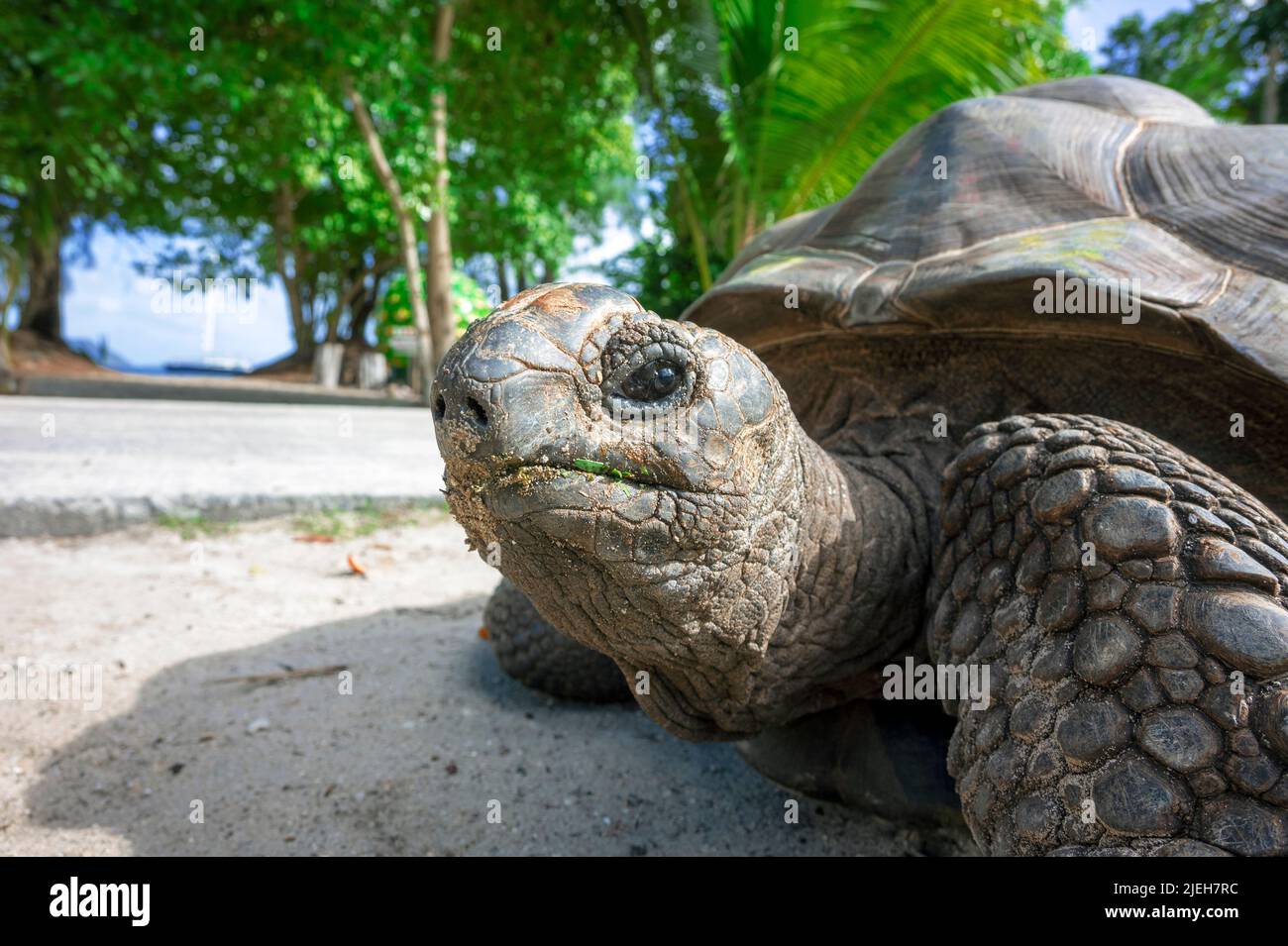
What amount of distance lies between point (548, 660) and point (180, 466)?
3350 millimetres

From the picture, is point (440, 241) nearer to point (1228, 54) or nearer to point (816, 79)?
point (816, 79)

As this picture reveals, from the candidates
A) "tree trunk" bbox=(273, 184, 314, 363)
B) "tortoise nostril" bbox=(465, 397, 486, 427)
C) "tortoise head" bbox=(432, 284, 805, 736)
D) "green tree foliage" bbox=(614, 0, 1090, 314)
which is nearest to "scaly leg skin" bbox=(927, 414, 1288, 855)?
"tortoise head" bbox=(432, 284, 805, 736)

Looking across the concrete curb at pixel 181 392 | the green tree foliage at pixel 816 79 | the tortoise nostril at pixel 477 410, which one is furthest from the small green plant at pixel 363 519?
the concrete curb at pixel 181 392

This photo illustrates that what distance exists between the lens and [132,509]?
361 centimetres

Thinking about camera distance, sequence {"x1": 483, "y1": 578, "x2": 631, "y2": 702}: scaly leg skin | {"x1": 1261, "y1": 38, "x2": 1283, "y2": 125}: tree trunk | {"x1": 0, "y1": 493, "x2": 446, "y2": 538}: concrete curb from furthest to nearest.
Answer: {"x1": 1261, "y1": 38, "x2": 1283, "y2": 125}: tree trunk
{"x1": 0, "y1": 493, "x2": 446, "y2": 538}: concrete curb
{"x1": 483, "y1": 578, "x2": 631, "y2": 702}: scaly leg skin

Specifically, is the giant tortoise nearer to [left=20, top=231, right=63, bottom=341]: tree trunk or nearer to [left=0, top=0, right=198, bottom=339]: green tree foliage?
[left=0, top=0, right=198, bottom=339]: green tree foliage

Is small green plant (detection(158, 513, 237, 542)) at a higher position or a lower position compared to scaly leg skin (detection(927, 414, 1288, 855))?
lower

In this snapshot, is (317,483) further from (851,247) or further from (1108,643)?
(1108,643)

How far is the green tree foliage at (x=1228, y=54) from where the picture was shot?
59.3 feet

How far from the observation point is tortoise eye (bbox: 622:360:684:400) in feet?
3.52

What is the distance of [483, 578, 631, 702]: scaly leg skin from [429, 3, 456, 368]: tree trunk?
26.0ft

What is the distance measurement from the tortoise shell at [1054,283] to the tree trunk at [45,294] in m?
20.4

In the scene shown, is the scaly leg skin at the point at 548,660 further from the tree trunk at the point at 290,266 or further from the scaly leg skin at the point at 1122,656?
the tree trunk at the point at 290,266
